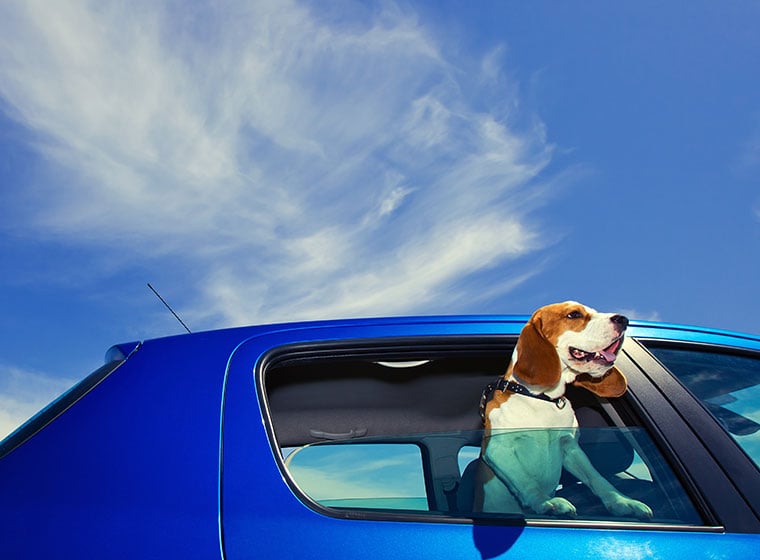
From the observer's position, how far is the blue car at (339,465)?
1168 mm

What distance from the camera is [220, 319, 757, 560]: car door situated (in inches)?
45.8

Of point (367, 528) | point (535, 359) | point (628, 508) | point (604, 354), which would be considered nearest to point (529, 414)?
point (535, 359)

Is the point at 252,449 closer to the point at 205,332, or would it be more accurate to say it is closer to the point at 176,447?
the point at 176,447

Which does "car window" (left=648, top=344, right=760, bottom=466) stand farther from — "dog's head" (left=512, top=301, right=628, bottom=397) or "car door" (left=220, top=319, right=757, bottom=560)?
"car door" (left=220, top=319, right=757, bottom=560)

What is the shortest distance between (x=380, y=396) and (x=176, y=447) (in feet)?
3.70

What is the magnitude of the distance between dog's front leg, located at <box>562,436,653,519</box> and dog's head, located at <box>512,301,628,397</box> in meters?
0.20

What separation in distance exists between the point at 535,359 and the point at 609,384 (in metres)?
0.21

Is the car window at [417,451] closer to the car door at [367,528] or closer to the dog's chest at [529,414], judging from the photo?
the car door at [367,528]

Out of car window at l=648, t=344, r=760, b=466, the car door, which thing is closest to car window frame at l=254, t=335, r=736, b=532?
the car door

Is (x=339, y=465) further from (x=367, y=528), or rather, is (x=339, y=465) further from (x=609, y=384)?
(x=609, y=384)

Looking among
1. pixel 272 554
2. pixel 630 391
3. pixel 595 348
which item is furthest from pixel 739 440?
pixel 272 554

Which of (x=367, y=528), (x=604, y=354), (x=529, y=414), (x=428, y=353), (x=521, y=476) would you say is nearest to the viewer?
(x=367, y=528)

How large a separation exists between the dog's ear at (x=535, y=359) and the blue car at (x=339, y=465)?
40 mm

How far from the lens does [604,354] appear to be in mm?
1737
